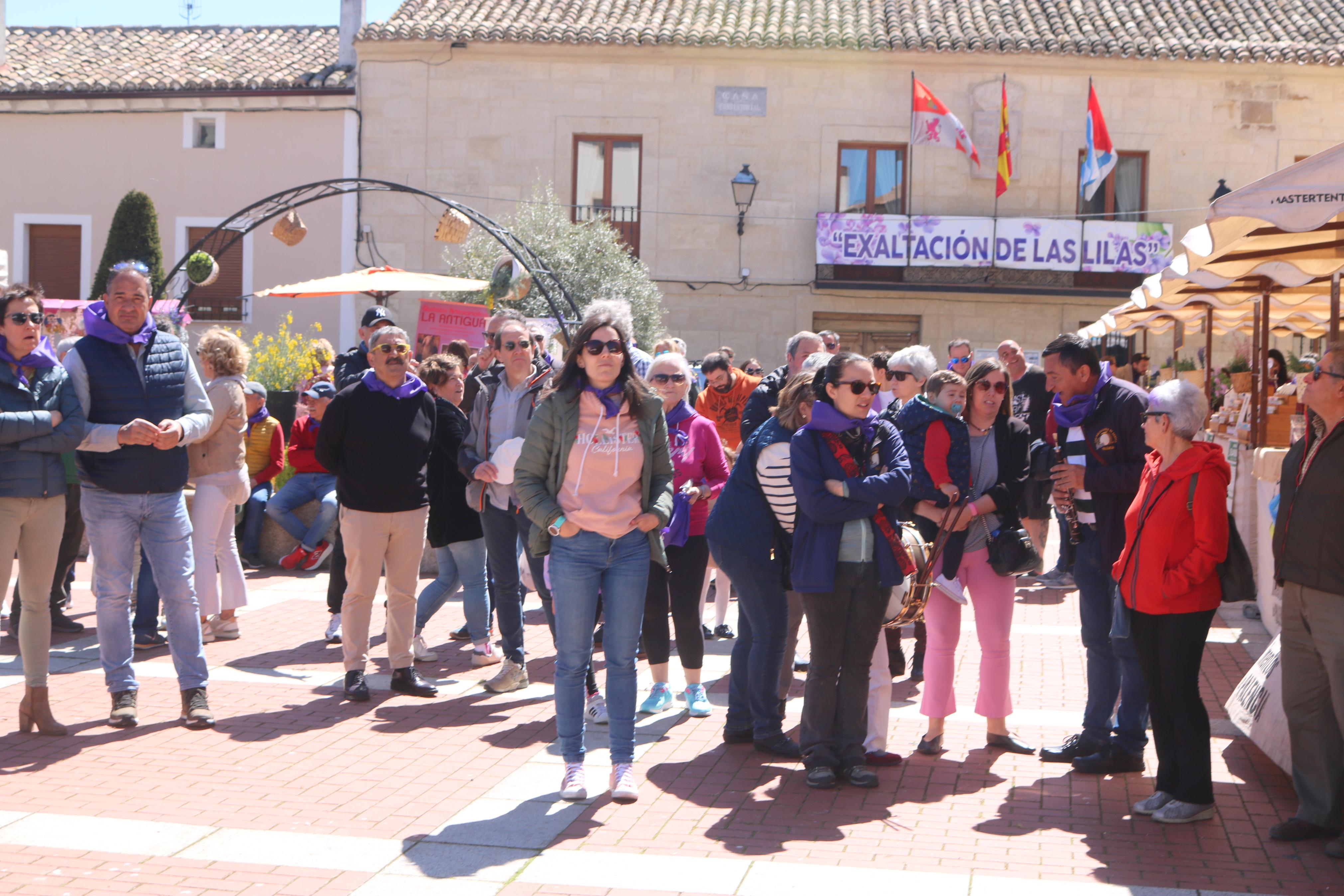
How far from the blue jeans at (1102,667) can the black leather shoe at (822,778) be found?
1285 mm

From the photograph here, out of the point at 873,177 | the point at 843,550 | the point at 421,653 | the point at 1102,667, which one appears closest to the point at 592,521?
the point at 843,550

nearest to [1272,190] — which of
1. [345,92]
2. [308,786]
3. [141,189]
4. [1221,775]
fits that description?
[1221,775]

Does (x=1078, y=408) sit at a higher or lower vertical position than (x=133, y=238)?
Answer: lower

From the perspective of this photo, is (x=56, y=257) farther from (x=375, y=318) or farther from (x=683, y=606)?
(x=683, y=606)

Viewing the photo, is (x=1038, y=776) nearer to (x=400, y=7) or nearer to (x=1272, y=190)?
(x=1272, y=190)

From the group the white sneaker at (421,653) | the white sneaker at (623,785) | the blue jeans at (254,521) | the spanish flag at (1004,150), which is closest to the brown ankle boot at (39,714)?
the white sneaker at (421,653)

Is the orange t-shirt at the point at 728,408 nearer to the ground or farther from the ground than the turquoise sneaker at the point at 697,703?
farther from the ground

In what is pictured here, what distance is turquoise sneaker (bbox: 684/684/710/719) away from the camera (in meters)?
6.40

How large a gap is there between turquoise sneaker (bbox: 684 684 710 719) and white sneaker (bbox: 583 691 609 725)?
44cm

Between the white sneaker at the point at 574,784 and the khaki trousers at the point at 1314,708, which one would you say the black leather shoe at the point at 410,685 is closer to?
the white sneaker at the point at 574,784

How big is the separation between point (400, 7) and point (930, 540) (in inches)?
835

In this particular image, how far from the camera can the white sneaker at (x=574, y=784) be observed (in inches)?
197

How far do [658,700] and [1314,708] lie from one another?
10.1 ft

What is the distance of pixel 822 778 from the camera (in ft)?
A: 17.0
